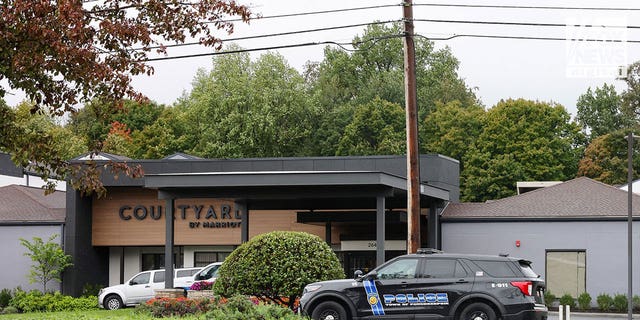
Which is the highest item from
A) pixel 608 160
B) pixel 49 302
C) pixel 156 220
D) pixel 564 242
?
pixel 608 160

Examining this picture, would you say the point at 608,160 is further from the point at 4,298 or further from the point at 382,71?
the point at 4,298

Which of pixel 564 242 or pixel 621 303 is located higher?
pixel 564 242

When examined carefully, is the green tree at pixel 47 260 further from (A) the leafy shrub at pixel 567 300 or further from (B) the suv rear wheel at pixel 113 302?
(A) the leafy shrub at pixel 567 300

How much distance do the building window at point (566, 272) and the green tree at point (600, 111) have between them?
48.1 m

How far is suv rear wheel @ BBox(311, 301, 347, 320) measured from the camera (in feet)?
77.5

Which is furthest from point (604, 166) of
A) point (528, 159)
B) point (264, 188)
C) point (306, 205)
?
point (264, 188)

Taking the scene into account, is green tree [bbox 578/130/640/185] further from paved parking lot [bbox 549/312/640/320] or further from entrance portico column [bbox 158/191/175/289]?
entrance portico column [bbox 158/191/175/289]

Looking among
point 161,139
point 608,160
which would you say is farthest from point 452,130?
point 161,139

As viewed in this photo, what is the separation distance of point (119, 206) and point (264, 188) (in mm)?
11968

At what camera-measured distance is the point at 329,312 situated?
938 inches

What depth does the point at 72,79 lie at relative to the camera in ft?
53.1

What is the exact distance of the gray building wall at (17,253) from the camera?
1780 inches

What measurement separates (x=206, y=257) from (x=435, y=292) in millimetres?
24845

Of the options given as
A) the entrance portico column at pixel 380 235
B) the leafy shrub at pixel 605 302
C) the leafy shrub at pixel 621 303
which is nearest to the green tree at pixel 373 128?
the leafy shrub at pixel 605 302
